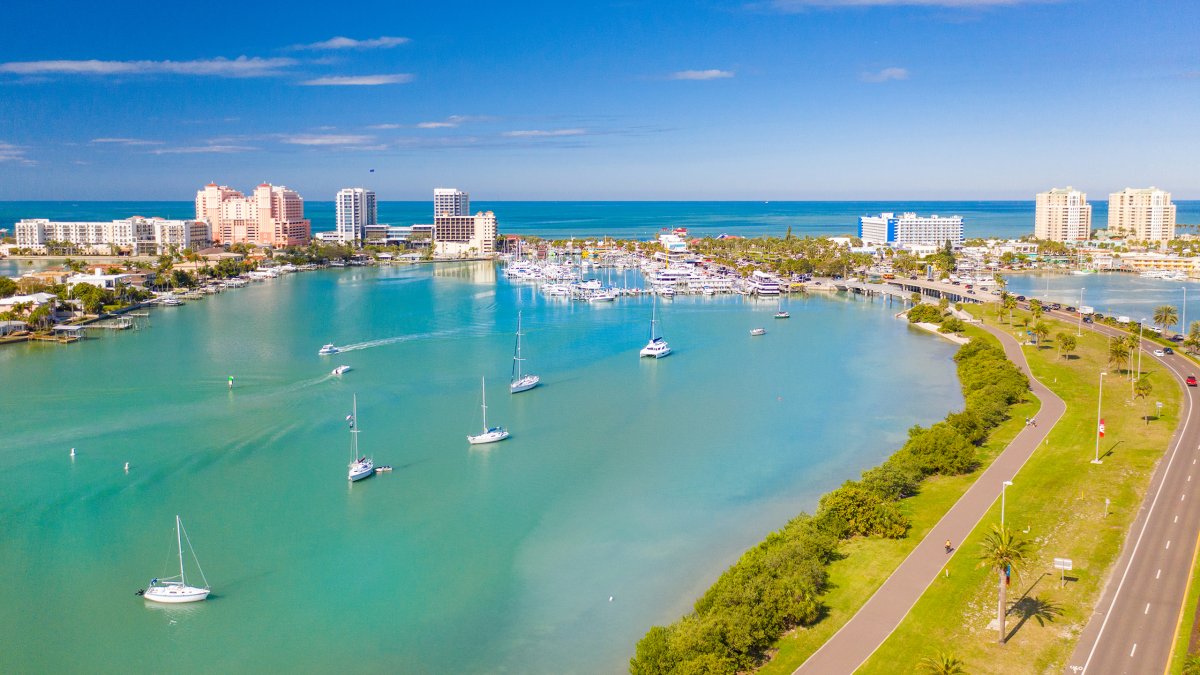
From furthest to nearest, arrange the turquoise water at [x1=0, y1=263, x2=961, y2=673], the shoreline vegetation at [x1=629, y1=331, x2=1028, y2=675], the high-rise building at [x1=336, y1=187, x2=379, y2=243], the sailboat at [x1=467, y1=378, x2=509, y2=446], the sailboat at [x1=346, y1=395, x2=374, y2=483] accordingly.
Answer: the high-rise building at [x1=336, y1=187, x2=379, y2=243], the sailboat at [x1=467, y1=378, x2=509, y2=446], the sailboat at [x1=346, y1=395, x2=374, y2=483], the turquoise water at [x1=0, y1=263, x2=961, y2=673], the shoreline vegetation at [x1=629, y1=331, x2=1028, y2=675]

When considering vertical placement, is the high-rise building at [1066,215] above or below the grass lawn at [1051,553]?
above

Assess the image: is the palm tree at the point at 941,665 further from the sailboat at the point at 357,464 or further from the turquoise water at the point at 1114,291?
the turquoise water at the point at 1114,291

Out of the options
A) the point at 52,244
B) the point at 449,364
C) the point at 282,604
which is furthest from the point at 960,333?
the point at 52,244

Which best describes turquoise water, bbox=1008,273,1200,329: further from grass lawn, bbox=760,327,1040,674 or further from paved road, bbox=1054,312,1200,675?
grass lawn, bbox=760,327,1040,674

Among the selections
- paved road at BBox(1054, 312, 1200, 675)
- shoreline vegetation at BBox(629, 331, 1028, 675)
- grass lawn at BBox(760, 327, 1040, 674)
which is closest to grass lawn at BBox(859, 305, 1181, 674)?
paved road at BBox(1054, 312, 1200, 675)

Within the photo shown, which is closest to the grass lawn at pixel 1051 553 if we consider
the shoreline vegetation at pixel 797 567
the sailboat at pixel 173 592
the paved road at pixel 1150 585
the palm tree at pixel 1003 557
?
the paved road at pixel 1150 585

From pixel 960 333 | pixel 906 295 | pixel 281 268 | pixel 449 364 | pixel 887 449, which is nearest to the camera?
pixel 887 449

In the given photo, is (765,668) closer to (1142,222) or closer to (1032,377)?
(1032,377)
